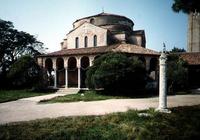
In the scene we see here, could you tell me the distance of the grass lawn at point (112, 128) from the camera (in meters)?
8.73

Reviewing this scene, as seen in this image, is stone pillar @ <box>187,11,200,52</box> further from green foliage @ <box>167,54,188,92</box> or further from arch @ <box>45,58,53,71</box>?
arch @ <box>45,58,53,71</box>

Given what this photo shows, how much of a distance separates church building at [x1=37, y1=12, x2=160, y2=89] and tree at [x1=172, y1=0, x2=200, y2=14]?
17659mm

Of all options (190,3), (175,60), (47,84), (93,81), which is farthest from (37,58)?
(190,3)

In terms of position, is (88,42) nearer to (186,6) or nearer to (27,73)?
(27,73)

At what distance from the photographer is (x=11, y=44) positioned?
148 feet

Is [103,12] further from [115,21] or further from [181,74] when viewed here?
[181,74]

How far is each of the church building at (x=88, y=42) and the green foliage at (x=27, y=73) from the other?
1407 millimetres

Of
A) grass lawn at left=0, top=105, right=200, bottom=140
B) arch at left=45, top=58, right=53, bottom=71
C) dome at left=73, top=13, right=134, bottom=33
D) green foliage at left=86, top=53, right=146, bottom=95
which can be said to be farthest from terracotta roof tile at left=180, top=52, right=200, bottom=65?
grass lawn at left=0, top=105, right=200, bottom=140

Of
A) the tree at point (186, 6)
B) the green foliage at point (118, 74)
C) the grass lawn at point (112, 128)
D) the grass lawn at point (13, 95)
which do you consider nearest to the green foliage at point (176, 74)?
the green foliage at point (118, 74)

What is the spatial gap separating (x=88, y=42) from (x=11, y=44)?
Result: 1664cm

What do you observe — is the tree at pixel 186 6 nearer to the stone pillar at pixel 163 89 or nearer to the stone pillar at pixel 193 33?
the stone pillar at pixel 163 89

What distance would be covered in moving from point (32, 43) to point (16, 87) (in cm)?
1488

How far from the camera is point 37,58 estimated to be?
34812 millimetres

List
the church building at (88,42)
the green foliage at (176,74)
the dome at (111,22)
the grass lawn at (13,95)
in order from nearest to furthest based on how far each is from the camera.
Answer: the grass lawn at (13,95) < the green foliage at (176,74) < the church building at (88,42) < the dome at (111,22)
